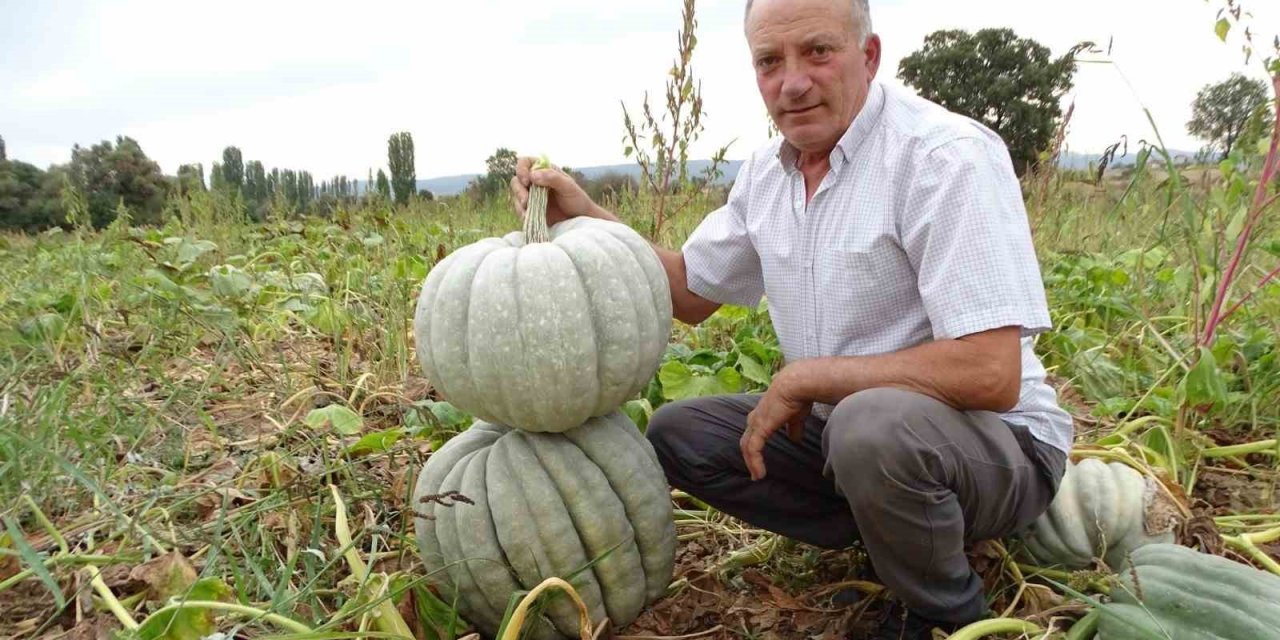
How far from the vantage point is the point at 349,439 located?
2.77 metres

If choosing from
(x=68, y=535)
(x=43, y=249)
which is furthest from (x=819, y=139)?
(x=43, y=249)

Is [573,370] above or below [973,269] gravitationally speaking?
below

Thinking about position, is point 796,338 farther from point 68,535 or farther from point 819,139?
point 68,535

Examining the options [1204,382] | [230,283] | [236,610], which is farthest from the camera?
[230,283]

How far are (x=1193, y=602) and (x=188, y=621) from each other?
1923 mm

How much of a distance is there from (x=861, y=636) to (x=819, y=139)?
3.96 feet

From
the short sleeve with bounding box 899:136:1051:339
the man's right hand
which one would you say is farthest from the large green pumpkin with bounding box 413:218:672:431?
the short sleeve with bounding box 899:136:1051:339

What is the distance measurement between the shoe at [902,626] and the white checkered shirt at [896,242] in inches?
19.4

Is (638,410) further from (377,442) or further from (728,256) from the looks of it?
(377,442)

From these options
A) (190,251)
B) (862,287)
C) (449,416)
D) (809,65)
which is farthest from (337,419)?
(190,251)

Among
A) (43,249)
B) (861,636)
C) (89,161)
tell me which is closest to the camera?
(861,636)

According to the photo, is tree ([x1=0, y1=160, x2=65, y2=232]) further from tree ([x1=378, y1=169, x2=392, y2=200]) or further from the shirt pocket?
the shirt pocket

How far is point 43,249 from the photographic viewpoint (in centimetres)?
619

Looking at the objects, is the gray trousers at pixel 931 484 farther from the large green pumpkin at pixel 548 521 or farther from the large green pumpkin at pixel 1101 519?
the large green pumpkin at pixel 548 521
